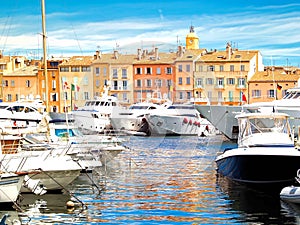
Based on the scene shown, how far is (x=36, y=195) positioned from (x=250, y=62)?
65802 millimetres

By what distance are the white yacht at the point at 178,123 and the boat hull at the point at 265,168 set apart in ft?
125

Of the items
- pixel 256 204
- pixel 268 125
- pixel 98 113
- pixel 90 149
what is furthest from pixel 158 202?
pixel 98 113

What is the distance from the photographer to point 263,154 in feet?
68.1

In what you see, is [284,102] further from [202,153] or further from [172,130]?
[172,130]

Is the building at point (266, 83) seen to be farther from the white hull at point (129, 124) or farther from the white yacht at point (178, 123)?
the white hull at point (129, 124)

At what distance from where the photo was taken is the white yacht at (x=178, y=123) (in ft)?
202

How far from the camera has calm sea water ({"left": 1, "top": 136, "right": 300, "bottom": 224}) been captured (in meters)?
17.3

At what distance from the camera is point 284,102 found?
37312 millimetres

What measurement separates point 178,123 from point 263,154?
40620 mm

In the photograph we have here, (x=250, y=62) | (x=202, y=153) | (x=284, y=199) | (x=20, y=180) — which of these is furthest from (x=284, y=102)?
(x=250, y=62)

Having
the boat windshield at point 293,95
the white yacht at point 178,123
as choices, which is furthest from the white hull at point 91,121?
the boat windshield at point 293,95

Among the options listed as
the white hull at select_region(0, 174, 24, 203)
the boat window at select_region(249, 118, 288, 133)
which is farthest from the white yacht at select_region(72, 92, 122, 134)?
the white hull at select_region(0, 174, 24, 203)

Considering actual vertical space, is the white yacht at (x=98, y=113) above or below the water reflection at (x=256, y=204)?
above

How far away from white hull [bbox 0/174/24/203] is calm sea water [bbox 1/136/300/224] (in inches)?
20.0
